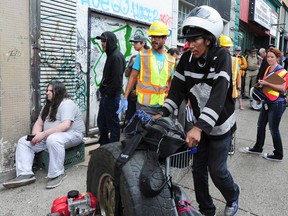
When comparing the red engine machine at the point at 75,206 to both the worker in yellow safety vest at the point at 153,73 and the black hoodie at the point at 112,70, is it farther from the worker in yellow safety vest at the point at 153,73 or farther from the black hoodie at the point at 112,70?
the black hoodie at the point at 112,70

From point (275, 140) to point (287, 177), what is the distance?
2.46 ft

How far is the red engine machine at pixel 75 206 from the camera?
214 centimetres

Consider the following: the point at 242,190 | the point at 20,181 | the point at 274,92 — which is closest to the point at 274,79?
the point at 274,92

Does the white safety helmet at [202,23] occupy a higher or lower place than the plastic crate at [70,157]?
higher

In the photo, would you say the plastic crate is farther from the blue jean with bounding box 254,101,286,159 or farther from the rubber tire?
the blue jean with bounding box 254,101,286,159

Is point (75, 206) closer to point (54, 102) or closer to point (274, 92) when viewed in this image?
point (54, 102)

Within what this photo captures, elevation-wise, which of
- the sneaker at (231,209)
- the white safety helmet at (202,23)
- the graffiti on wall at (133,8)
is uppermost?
the graffiti on wall at (133,8)

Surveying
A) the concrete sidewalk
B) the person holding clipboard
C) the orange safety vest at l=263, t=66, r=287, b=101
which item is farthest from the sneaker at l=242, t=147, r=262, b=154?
the orange safety vest at l=263, t=66, r=287, b=101

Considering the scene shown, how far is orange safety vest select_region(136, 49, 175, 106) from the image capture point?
3.73m

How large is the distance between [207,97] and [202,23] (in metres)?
0.59

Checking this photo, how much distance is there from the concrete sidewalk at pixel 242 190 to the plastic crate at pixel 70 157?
0.08m

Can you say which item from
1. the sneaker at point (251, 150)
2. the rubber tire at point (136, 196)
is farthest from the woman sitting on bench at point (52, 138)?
the sneaker at point (251, 150)

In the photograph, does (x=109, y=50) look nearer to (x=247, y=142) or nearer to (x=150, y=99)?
(x=150, y=99)

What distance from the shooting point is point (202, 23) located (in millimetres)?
2201
